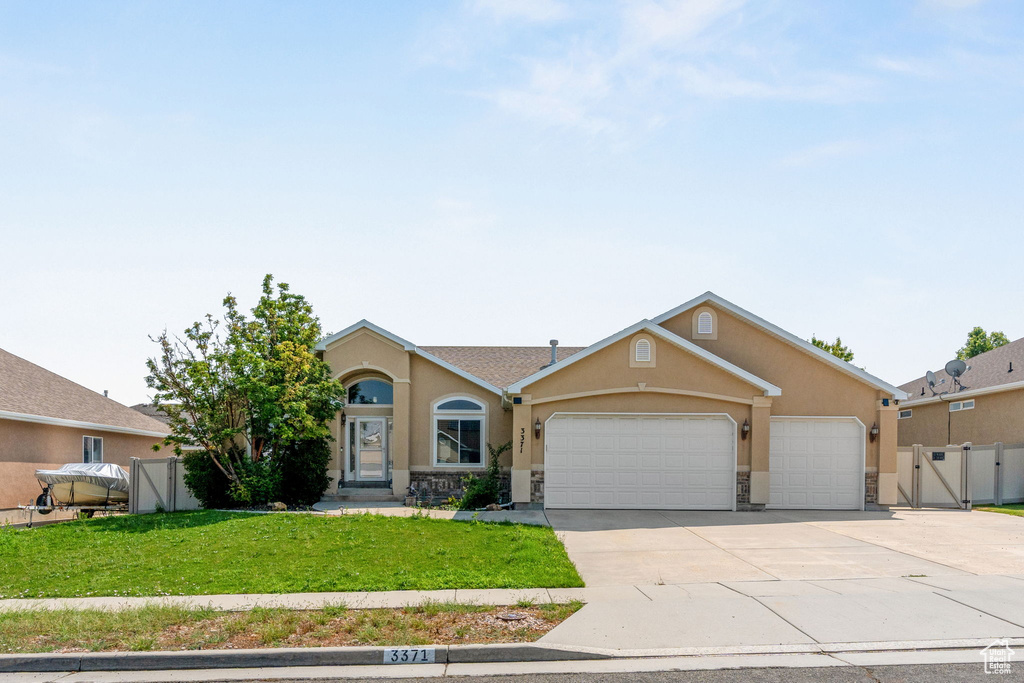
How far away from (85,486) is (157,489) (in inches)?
88.4

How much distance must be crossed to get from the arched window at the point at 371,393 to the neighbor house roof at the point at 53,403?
9.12 meters

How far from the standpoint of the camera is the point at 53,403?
81.8 ft

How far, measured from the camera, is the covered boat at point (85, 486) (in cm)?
1998

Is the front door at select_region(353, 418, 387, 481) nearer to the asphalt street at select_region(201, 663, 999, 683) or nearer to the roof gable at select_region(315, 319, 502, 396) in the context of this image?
the roof gable at select_region(315, 319, 502, 396)

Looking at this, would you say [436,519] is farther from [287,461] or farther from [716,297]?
[716,297]

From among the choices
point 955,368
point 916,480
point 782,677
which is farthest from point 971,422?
point 782,677

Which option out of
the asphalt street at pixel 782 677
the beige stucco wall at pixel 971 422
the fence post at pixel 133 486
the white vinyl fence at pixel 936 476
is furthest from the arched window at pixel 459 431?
the beige stucco wall at pixel 971 422

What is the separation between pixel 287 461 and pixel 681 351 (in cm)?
1043

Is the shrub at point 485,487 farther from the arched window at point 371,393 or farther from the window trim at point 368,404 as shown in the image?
the arched window at point 371,393

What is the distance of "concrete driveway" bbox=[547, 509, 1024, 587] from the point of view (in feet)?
37.2

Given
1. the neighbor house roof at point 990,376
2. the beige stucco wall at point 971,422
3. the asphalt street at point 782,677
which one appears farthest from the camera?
the neighbor house roof at point 990,376

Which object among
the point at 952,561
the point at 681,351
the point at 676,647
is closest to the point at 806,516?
the point at 681,351

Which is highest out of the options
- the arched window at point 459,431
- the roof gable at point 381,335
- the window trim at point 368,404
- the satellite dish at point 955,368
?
the roof gable at point 381,335

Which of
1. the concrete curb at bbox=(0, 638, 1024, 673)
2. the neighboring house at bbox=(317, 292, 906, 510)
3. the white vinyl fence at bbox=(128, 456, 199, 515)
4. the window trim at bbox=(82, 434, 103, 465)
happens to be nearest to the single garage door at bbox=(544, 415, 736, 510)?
the neighboring house at bbox=(317, 292, 906, 510)
